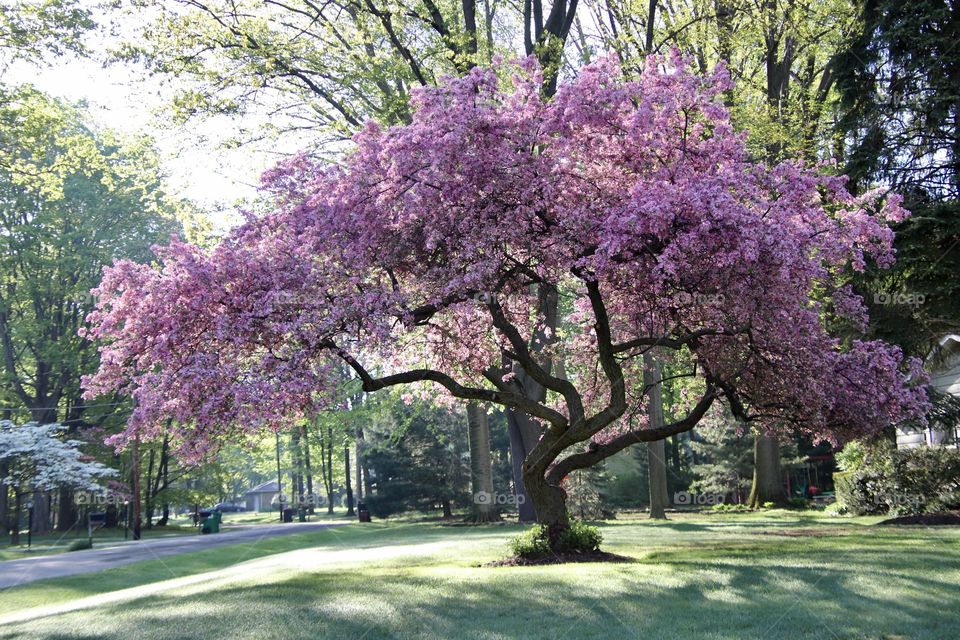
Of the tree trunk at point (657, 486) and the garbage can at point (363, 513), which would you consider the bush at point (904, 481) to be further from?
the garbage can at point (363, 513)

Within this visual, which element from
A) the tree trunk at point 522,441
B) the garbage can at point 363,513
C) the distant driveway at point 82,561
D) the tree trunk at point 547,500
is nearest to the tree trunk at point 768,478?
the tree trunk at point 522,441

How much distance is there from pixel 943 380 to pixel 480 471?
1424cm

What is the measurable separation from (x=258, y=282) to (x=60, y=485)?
2494 centimetres

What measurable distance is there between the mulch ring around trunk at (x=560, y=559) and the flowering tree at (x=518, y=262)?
1.92m

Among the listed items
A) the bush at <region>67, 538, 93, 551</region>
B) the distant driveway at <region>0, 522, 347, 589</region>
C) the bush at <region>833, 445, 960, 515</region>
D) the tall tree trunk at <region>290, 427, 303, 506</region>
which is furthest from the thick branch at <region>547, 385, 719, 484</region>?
the tall tree trunk at <region>290, 427, 303, 506</region>

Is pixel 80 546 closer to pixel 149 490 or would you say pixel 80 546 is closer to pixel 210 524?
pixel 210 524

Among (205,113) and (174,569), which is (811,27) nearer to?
(205,113)

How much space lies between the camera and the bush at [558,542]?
41.5ft

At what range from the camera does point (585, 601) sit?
858 cm

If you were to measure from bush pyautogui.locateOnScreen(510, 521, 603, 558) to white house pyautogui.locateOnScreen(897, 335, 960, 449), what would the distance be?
1088cm

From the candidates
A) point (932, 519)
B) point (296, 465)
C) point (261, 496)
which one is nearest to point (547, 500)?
point (932, 519)

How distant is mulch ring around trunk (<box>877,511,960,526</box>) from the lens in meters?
16.7

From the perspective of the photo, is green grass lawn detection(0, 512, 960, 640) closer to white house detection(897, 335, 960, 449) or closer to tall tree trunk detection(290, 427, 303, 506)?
white house detection(897, 335, 960, 449)

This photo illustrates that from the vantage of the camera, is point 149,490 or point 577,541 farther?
point 149,490
